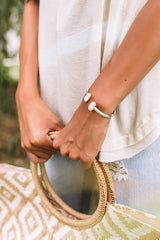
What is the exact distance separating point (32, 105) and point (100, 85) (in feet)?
0.95

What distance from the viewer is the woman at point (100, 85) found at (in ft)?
1.65

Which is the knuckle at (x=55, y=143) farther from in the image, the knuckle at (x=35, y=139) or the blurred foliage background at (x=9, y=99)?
the blurred foliage background at (x=9, y=99)

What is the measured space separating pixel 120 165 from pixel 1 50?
2.79 m

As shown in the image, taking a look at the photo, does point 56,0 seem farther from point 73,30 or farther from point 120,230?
point 120,230

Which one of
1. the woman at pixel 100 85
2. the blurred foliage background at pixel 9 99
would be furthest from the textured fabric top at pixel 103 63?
the blurred foliage background at pixel 9 99

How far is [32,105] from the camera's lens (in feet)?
2.50

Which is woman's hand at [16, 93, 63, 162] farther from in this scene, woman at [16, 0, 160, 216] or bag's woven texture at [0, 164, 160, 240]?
bag's woven texture at [0, 164, 160, 240]

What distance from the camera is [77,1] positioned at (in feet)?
2.02

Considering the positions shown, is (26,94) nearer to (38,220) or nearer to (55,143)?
(55,143)

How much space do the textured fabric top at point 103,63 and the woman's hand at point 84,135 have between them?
4cm

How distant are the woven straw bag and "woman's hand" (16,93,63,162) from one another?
0.04 metres

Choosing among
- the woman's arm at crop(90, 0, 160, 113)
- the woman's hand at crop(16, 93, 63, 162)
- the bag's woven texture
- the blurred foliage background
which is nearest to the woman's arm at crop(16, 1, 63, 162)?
the woman's hand at crop(16, 93, 63, 162)

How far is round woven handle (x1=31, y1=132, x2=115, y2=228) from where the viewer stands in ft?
2.03

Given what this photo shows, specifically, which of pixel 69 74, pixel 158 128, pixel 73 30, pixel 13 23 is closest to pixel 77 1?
pixel 73 30
